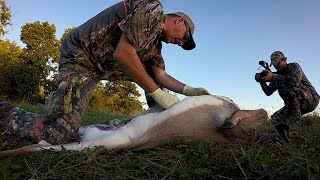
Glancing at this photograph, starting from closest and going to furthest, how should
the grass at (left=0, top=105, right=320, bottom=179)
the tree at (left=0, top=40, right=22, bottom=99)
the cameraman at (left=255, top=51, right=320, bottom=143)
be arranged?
1. the grass at (left=0, top=105, right=320, bottom=179)
2. the cameraman at (left=255, top=51, right=320, bottom=143)
3. the tree at (left=0, top=40, right=22, bottom=99)

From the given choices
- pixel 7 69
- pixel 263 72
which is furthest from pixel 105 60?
pixel 7 69

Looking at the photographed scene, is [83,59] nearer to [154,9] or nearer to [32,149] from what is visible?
[154,9]

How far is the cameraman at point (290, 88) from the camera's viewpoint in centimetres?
745

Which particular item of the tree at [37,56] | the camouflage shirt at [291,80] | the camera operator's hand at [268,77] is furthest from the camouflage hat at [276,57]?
the tree at [37,56]

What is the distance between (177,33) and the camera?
360 cm

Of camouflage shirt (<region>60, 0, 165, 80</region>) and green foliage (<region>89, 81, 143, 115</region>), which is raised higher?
camouflage shirt (<region>60, 0, 165, 80</region>)

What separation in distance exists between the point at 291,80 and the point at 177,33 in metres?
4.57

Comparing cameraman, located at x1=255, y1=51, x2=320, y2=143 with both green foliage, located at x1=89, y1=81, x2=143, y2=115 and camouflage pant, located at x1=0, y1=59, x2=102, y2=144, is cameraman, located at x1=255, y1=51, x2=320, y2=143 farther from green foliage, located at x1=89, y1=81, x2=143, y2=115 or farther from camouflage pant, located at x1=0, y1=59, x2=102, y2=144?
green foliage, located at x1=89, y1=81, x2=143, y2=115

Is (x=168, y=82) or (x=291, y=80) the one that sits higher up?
(x=168, y=82)

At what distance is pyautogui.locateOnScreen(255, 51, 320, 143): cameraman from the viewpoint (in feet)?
24.4

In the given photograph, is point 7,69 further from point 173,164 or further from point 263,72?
point 173,164

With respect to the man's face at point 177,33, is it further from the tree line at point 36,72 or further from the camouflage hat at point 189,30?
the tree line at point 36,72

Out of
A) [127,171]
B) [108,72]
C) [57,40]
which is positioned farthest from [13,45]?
[127,171]

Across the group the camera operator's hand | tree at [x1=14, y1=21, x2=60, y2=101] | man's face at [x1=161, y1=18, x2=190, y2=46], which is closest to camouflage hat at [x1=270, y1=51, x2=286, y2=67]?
the camera operator's hand
